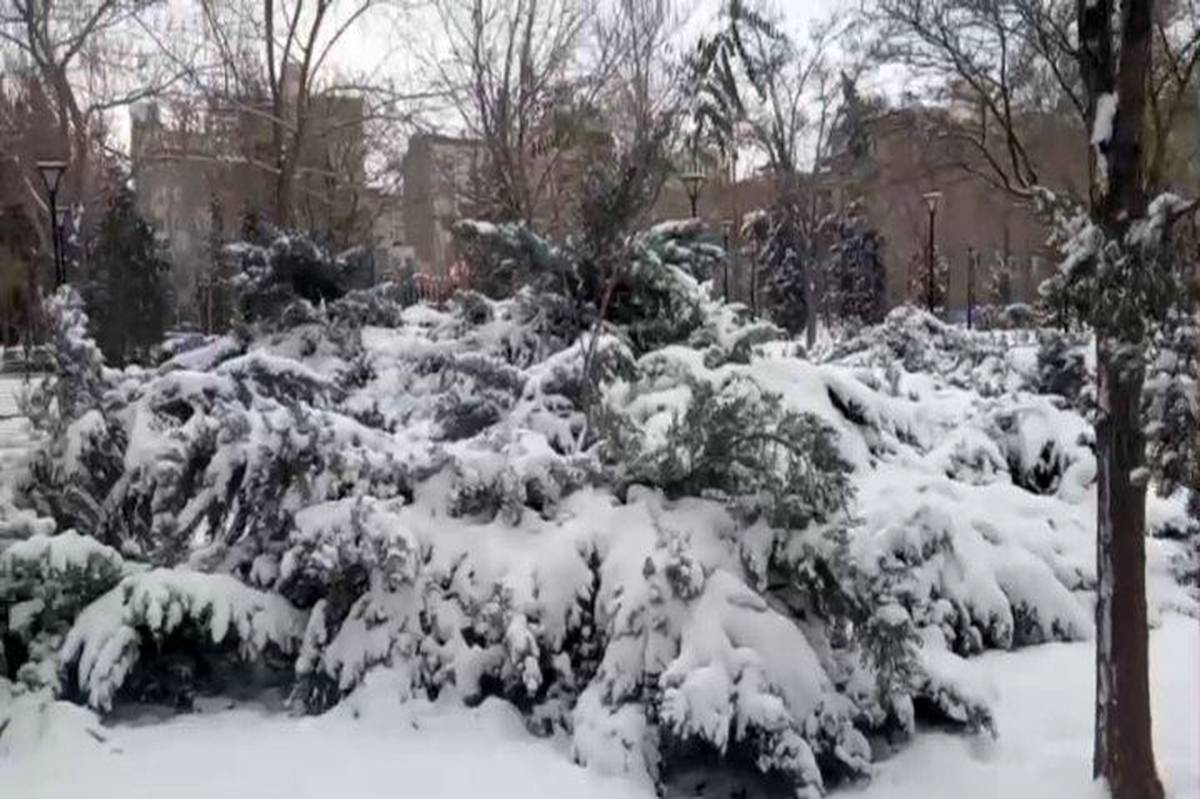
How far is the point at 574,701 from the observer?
3.67m

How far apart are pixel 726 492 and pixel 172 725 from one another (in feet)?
6.47

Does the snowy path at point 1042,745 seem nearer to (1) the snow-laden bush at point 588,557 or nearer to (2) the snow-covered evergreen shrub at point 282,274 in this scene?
(1) the snow-laden bush at point 588,557

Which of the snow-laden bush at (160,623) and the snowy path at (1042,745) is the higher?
the snow-laden bush at (160,623)

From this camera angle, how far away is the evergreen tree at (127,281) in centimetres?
1473

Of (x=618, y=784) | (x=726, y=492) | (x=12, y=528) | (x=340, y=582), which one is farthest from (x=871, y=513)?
(x=12, y=528)

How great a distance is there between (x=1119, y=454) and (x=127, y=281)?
15.3 m

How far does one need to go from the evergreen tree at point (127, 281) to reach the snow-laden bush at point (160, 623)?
1113 cm

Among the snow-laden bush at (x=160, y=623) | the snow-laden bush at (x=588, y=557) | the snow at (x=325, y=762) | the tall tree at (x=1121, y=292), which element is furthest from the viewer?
the snow-laden bush at (x=160, y=623)

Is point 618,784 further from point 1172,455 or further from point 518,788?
point 1172,455

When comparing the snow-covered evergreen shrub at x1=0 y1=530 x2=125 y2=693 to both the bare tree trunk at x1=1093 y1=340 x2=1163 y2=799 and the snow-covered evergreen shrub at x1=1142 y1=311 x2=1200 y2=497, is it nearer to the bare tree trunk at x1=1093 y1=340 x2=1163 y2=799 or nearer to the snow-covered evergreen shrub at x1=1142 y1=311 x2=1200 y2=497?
the bare tree trunk at x1=1093 y1=340 x2=1163 y2=799

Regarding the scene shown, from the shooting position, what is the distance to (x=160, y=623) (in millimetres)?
3615

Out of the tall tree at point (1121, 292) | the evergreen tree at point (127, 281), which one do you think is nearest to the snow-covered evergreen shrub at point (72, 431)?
the tall tree at point (1121, 292)

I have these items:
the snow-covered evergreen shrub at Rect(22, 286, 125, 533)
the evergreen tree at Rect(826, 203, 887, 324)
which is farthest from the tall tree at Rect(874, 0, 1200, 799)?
the evergreen tree at Rect(826, 203, 887, 324)

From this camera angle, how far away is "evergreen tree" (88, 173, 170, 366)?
14.7 metres
